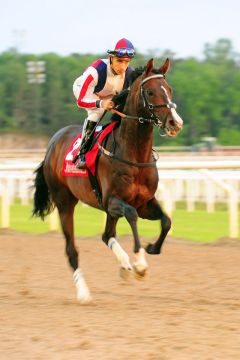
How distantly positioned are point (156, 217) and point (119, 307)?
0.78 m

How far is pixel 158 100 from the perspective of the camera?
6.45 m

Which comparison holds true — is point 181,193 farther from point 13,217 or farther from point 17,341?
point 17,341

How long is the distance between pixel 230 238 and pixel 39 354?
19.8 ft

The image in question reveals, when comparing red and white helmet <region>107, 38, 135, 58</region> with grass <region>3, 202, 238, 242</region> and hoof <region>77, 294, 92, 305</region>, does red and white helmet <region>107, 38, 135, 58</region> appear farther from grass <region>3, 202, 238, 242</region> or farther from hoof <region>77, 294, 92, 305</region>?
grass <region>3, 202, 238, 242</region>

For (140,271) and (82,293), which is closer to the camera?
(140,271)

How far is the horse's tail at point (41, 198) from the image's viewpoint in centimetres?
859

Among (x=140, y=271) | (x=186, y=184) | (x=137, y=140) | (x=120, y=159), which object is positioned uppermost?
(x=137, y=140)

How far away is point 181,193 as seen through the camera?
17.0 m

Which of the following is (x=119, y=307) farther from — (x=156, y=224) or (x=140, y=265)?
(x=156, y=224)

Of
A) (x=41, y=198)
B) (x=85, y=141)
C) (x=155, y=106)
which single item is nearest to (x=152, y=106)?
(x=155, y=106)

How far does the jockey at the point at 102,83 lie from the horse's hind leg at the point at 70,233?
678mm

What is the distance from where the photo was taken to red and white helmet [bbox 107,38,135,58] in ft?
22.8

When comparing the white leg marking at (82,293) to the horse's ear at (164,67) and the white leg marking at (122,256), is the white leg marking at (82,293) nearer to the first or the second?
the white leg marking at (122,256)

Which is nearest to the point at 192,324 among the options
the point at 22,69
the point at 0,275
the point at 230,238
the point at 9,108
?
the point at 0,275
